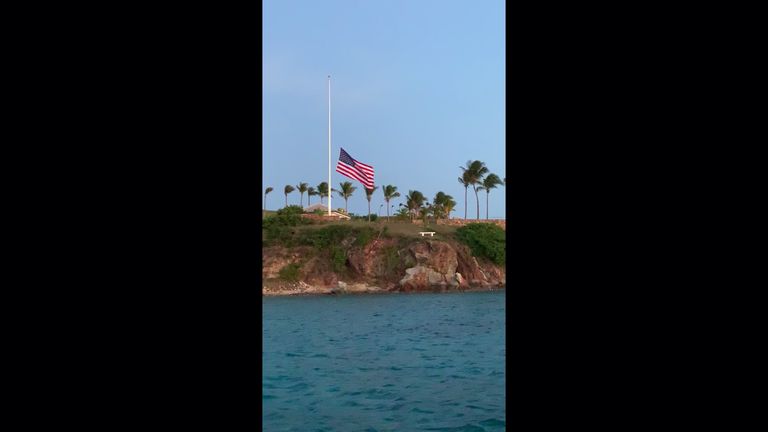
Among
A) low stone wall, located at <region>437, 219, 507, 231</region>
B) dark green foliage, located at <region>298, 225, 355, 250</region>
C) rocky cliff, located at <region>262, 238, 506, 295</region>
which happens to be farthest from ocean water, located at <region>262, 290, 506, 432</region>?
low stone wall, located at <region>437, 219, 507, 231</region>

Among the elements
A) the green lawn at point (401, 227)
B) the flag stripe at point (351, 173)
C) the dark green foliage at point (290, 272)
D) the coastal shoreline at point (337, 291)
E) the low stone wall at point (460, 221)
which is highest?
the flag stripe at point (351, 173)

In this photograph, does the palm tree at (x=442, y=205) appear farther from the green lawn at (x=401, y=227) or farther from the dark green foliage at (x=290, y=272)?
the dark green foliage at (x=290, y=272)

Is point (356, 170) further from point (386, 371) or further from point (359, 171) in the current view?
point (386, 371)

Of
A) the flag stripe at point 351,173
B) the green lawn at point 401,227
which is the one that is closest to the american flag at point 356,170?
the flag stripe at point 351,173

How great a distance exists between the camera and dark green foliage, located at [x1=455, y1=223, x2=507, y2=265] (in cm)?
6444

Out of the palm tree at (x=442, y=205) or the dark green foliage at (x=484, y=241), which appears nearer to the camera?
the dark green foliage at (x=484, y=241)

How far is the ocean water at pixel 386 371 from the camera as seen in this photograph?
13578mm

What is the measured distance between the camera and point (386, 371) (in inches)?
830

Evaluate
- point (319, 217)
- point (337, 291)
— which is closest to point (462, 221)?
point (319, 217)

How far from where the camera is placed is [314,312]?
4709 centimetres

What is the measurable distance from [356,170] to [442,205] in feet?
132
